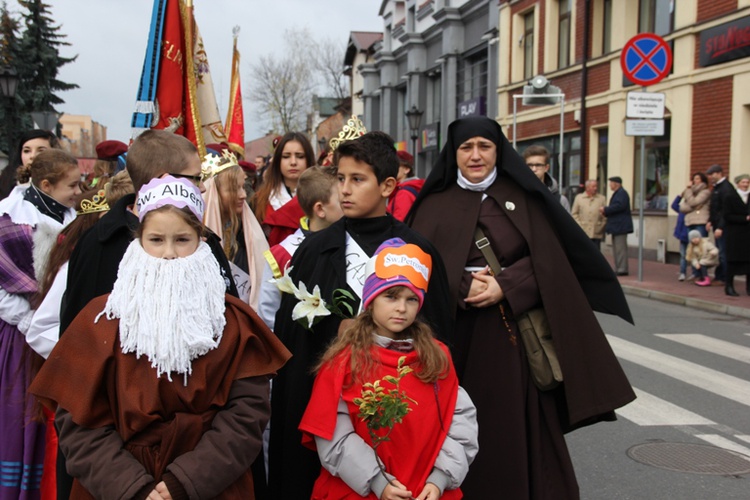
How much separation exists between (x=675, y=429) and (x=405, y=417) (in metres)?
3.89

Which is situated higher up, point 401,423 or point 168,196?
point 168,196

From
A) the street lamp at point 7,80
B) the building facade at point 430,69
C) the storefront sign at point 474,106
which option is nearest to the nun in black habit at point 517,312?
the street lamp at point 7,80

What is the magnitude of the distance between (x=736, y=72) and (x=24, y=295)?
1524 centimetres

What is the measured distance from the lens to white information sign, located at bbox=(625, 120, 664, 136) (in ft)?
45.3

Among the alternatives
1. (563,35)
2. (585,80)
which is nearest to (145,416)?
(585,80)

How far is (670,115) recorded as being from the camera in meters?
18.0

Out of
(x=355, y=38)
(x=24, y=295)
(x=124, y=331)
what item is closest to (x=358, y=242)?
(x=124, y=331)

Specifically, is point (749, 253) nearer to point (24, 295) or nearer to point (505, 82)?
point (24, 295)

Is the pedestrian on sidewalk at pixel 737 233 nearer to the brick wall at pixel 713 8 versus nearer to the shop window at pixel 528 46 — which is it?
the brick wall at pixel 713 8

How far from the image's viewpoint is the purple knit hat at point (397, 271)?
9.95 ft

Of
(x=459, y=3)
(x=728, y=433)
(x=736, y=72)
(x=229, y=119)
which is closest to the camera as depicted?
(x=728, y=433)

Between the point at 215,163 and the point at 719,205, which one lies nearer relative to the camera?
the point at 215,163

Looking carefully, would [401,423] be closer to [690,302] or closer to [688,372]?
[688,372]

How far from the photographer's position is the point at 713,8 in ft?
54.0
